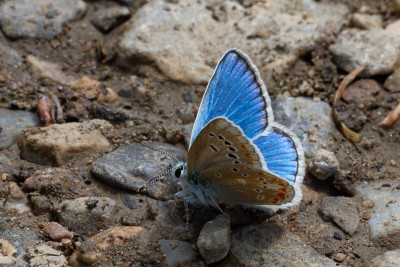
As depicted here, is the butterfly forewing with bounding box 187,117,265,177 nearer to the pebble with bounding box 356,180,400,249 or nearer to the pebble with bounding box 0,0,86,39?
the pebble with bounding box 356,180,400,249

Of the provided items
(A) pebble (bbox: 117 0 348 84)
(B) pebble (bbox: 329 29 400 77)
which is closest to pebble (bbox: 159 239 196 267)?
(A) pebble (bbox: 117 0 348 84)

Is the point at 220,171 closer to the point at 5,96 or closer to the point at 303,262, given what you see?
the point at 303,262

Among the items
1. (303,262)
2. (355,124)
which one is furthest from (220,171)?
(355,124)

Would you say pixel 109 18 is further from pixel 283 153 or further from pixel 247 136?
pixel 283 153

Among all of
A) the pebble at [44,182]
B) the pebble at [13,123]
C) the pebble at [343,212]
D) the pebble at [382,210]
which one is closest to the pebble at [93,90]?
the pebble at [13,123]

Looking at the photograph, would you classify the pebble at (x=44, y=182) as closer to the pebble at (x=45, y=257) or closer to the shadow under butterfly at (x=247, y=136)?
the pebble at (x=45, y=257)

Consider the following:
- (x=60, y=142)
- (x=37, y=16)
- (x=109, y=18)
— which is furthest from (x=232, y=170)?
(x=37, y=16)
